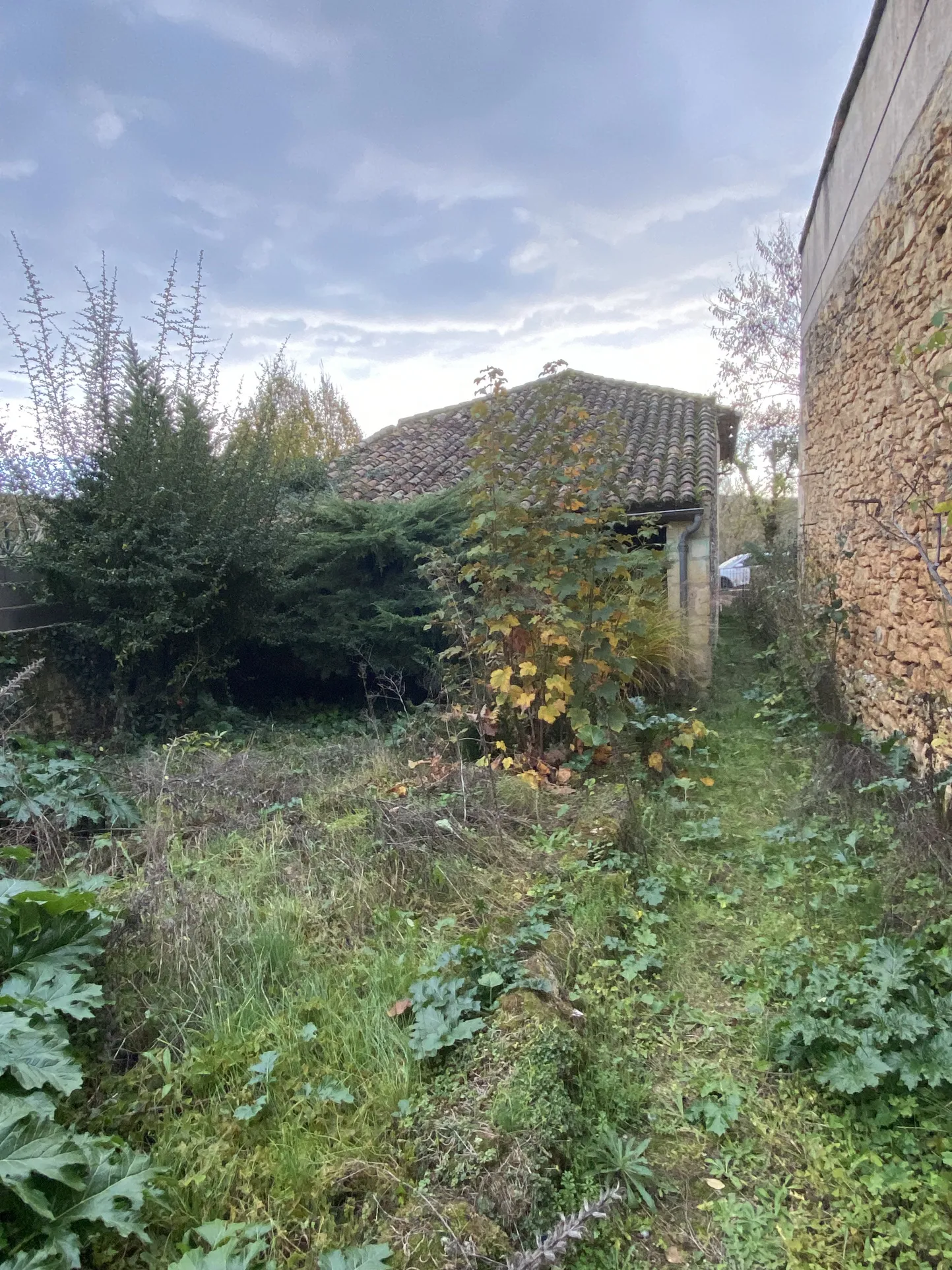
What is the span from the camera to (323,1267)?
1465mm

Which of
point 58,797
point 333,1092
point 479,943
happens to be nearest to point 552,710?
point 479,943

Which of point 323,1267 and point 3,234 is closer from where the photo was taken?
point 323,1267

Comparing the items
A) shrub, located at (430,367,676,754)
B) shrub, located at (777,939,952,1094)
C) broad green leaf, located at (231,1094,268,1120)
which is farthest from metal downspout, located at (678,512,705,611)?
broad green leaf, located at (231,1094,268,1120)

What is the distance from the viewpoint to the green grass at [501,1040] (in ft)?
5.73

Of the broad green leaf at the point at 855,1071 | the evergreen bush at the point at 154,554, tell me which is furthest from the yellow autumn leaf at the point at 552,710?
the evergreen bush at the point at 154,554

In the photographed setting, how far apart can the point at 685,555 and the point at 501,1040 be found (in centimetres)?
815

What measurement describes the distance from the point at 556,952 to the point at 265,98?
7.53 meters

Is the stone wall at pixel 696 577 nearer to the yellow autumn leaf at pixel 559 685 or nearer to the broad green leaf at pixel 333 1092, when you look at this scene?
the yellow autumn leaf at pixel 559 685

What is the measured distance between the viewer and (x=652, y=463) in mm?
10242

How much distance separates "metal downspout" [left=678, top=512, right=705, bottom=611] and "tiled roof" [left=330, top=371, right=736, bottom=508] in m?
0.33

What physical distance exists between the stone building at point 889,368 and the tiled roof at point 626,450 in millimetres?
3013

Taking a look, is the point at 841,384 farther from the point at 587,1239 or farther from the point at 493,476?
the point at 587,1239

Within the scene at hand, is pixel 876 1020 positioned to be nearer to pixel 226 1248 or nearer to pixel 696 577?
pixel 226 1248

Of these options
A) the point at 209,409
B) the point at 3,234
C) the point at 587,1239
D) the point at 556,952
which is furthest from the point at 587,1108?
the point at 3,234
